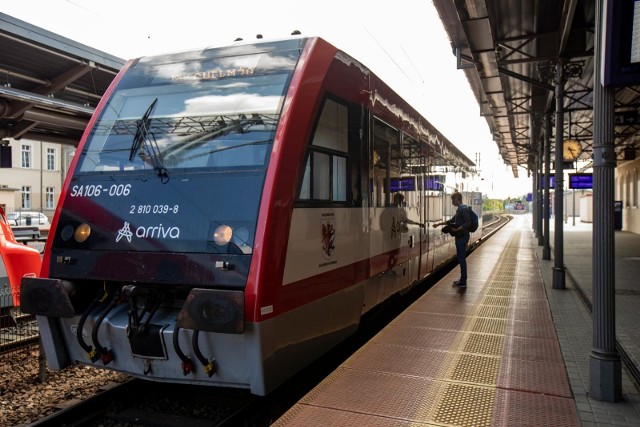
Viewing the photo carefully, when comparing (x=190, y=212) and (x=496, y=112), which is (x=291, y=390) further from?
(x=496, y=112)

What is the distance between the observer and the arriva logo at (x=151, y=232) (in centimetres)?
436

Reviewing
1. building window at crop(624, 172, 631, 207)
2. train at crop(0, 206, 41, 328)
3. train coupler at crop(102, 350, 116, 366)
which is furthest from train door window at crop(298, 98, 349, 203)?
building window at crop(624, 172, 631, 207)

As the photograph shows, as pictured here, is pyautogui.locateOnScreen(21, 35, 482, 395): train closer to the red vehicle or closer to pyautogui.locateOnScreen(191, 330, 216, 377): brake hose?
pyautogui.locateOnScreen(191, 330, 216, 377): brake hose

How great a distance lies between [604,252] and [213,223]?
3028mm

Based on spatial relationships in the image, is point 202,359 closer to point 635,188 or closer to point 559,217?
point 559,217

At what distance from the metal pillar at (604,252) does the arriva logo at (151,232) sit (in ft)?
10.8

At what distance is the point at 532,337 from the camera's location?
6086mm

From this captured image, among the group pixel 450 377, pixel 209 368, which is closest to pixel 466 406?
pixel 450 377

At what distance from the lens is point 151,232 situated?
443 cm

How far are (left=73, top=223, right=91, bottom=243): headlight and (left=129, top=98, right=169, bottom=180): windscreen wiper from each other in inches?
28.4

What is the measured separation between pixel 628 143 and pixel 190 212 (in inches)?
943

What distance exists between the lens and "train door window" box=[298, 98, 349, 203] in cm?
466

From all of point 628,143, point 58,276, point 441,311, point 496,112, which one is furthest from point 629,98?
point 58,276

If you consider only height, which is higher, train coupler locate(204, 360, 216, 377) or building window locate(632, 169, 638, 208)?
building window locate(632, 169, 638, 208)
